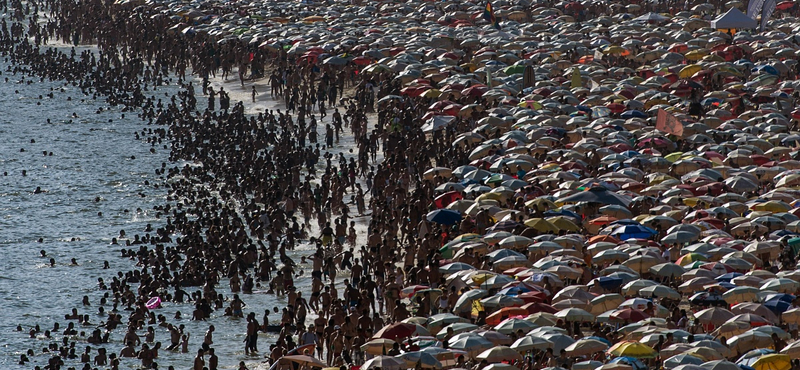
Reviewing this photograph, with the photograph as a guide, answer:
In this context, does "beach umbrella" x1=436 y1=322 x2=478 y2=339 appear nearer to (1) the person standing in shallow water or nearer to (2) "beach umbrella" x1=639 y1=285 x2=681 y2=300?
(2) "beach umbrella" x1=639 y1=285 x2=681 y2=300

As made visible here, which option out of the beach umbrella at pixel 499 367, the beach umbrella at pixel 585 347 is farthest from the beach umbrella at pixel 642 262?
the beach umbrella at pixel 499 367

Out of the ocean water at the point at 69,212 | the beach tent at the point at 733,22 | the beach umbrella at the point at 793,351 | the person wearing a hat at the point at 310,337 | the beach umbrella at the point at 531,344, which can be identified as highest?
the beach tent at the point at 733,22

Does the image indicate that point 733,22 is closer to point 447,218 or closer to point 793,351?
point 447,218

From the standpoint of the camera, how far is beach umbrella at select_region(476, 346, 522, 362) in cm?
2338

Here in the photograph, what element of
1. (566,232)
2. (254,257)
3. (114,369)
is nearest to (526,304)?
(566,232)

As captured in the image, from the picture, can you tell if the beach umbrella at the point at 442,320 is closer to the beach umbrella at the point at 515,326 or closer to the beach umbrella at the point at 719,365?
the beach umbrella at the point at 515,326

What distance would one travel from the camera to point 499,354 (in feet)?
76.7

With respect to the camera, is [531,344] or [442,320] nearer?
[531,344]

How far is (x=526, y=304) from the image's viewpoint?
85.1 ft

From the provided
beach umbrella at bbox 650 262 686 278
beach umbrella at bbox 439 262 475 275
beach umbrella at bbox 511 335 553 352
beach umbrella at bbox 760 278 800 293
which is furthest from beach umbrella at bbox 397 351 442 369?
beach umbrella at bbox 760 278 800 293

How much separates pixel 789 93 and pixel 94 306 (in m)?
26.7

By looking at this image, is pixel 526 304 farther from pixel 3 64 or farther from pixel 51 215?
pixel 3 64

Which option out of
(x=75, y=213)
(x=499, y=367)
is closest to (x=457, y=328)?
(x=499, y=367)

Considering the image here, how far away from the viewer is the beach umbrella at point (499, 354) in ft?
76.7
